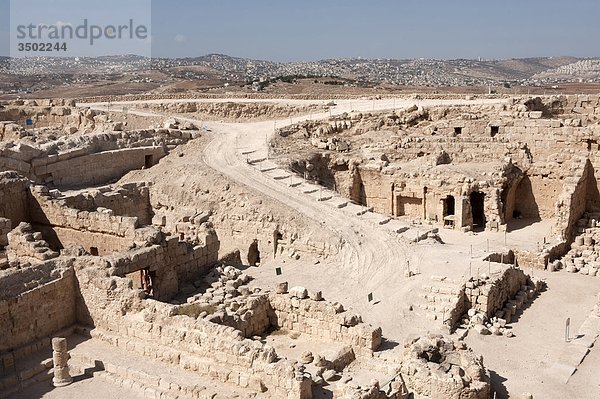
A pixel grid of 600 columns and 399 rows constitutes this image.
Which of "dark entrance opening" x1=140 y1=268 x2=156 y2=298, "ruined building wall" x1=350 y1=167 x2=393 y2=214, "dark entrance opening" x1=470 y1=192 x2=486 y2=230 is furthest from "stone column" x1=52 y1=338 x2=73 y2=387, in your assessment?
"dark entrance opening" x1=470 y1=192 x2=486 y2=230

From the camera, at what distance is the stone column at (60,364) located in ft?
41.4

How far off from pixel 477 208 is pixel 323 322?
1589 centimetres

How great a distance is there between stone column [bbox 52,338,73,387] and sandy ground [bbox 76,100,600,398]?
6370 millimetres

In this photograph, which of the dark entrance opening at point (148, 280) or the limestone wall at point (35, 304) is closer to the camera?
the limestone wall at point (35, 304)

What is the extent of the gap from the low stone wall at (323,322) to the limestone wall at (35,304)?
4.49 metres

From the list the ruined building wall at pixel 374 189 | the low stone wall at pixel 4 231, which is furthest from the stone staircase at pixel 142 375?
the ruined building wall at pixel 374 189

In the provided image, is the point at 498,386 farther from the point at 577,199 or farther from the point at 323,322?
the point at 577,199

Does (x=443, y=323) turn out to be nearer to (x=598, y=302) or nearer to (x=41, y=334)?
(x=598, y=302)

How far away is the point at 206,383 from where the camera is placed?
12.2 m

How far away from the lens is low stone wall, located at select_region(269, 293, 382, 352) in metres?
14.1

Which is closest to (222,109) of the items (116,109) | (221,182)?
(116,109)

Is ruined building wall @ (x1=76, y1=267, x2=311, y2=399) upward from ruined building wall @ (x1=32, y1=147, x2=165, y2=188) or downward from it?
downward

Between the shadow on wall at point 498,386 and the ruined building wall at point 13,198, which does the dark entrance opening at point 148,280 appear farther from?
the shadow on wall at point 498,386

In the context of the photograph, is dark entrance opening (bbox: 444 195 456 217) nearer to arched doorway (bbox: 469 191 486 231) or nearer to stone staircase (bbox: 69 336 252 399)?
arched doorway (bbox: 469 191 486 231)
